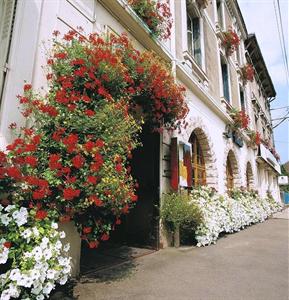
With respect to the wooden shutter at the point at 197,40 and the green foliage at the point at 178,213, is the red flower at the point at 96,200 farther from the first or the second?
the wooden shutter at the point at 197,40

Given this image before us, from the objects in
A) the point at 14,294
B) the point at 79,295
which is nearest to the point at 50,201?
the point at 14,294

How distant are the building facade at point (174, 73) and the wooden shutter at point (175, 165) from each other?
22mm

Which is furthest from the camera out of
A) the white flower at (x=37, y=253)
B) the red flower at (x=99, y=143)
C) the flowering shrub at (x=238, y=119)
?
the flowering shrub at (x=238, y=119)

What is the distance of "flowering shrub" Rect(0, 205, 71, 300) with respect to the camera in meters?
1.91

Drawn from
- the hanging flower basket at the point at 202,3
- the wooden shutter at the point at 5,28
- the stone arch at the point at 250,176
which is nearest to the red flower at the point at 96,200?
the wooden shutter at the point at 5,28

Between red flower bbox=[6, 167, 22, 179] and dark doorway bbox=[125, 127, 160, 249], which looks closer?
red flower bbox=[6, 167, 22, 179]

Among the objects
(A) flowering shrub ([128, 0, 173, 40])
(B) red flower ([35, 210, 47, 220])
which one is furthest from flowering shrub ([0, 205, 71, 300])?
(A) flowering shrub ([128, 0, 173, 40])

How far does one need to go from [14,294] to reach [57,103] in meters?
1.89

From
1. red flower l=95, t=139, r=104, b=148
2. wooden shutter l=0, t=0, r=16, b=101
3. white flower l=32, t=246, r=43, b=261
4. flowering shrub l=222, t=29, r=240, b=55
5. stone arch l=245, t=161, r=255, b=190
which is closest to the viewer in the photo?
white flower l=32, t=246, r=43, b=261

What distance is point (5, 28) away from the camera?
9.93 feet

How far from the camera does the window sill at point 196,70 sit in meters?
7.25

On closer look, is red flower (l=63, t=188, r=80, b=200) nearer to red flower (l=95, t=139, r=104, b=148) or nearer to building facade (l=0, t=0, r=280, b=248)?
red flower (l=95, t=139, r=104, b=148)

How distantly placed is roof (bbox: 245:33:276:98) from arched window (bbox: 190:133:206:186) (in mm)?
11245

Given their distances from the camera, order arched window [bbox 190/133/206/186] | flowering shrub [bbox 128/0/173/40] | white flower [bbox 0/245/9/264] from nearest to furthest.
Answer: white flower [bbox 0/245/9/264] < flowering shrub [bbox 128/0/173/40] < arched window [bbox 190/133/206/186]
